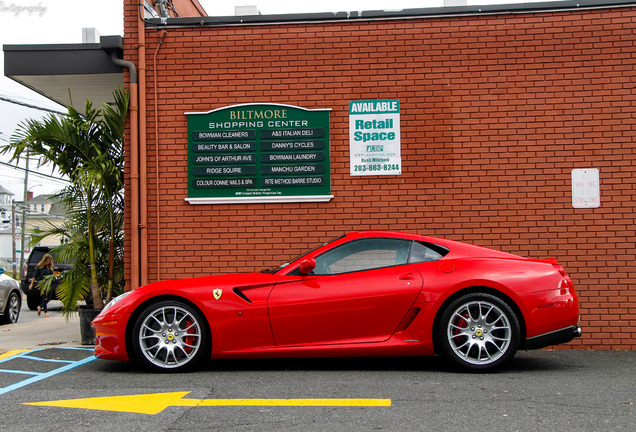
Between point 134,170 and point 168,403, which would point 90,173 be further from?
point 168,403

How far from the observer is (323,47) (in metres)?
7.85

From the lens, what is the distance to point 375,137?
25.6ft

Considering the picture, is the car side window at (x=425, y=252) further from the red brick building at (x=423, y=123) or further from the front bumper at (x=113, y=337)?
the front bumper at (x=113, y=337)

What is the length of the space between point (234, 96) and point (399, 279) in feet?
12.1

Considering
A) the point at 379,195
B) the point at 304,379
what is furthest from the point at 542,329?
the point at 379,195

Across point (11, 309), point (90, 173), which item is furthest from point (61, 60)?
point (11, 309)

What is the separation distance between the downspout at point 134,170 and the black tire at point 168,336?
2.36 metres

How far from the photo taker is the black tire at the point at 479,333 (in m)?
5.32

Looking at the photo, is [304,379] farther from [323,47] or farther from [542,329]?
[323,47]

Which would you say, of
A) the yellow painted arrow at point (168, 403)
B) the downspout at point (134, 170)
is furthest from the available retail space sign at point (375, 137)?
the yellow painted arrow at point (168, 403)

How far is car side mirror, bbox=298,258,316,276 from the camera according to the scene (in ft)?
17.8

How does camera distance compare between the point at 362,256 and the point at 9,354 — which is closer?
the point at 362,256

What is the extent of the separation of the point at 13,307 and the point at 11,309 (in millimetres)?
77

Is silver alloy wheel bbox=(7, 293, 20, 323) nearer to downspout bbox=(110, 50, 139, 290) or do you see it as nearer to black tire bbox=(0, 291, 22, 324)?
black tire bbox=(0, 291, 22, 324)
